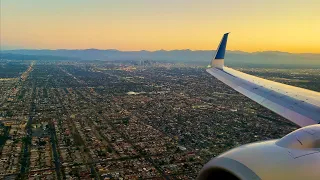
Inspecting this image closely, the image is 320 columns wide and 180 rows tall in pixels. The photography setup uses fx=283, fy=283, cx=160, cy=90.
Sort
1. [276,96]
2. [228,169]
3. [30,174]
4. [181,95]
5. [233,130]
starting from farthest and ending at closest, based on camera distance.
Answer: [181,95]
[233,130]
[30,174]
[276,96]
[228,169]

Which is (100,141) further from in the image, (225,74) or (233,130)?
(225,74)

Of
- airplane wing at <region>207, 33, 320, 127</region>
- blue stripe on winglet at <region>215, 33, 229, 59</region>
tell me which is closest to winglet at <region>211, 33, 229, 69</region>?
blue stripe on winglet at <region>215, 33, 229, 59</region>

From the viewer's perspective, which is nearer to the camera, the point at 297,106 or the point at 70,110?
the point at 297,106

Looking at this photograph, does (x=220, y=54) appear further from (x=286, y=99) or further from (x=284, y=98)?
(x=286, y=99)

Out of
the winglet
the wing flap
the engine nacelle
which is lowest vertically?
the wing flap

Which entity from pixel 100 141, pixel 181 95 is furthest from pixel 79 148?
pixel 181 95

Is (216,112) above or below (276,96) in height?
below

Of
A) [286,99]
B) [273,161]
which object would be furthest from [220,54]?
[273,161]

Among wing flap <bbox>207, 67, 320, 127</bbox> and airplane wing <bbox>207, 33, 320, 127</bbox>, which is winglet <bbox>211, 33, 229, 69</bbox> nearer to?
airplane wing <bbox>207, 33, 320, 127</bbox>

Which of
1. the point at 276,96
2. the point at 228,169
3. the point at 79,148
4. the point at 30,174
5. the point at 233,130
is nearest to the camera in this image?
the point at 228,169
